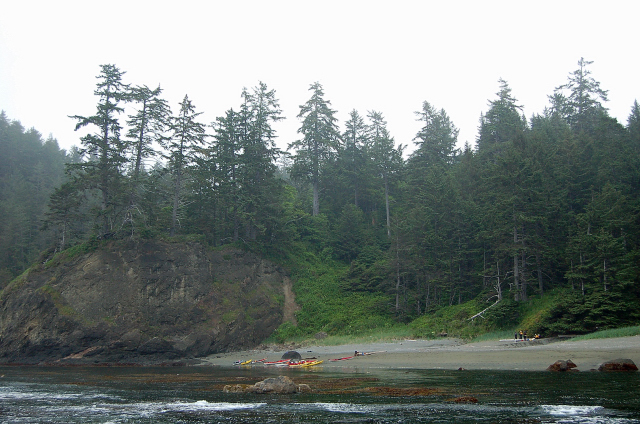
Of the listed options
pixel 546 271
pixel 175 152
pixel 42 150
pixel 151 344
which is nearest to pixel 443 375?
pixel 546 271

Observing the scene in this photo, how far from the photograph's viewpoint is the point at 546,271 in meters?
38.1

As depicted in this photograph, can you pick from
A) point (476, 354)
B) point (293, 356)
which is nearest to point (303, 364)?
point (293, 356)

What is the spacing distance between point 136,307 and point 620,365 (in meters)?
34.8

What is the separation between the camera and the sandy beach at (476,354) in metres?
24.0

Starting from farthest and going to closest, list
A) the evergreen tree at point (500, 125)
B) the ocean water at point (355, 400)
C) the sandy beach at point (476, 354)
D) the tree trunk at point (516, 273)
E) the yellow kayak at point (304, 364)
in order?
the evergreen tree at point (500, 125), the tree trunk at point (516, 273), the yellow kayak at point (304, 364), the sandy beach at point (476, 354), the ocean water at point (355, 400)

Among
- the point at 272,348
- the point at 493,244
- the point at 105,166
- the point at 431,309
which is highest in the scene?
the point at 105,166

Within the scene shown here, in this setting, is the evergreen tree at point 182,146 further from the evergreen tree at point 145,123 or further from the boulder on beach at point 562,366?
the boulder on beach at point 562,366

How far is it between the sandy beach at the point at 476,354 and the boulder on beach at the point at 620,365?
1094 millimetres

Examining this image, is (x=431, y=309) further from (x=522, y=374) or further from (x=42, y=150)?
(x=42, y=150)

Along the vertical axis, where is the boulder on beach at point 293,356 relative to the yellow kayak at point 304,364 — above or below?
above

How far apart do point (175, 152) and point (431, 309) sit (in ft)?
92.6

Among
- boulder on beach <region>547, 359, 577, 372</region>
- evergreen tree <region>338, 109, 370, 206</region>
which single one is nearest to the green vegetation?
boulder on beach <region>547, 359, 577, 372</region>

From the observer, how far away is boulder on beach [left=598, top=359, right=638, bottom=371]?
20.8 meters

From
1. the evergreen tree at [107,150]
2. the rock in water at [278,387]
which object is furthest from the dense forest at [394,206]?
the rock in water at [278,387]
